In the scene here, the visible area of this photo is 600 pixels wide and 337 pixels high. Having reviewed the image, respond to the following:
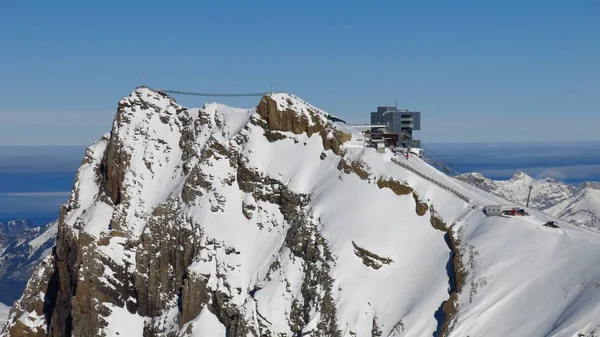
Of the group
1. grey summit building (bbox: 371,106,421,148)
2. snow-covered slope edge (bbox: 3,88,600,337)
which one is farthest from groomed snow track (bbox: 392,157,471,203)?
grey summit building (bbox: 371,106,421,148)

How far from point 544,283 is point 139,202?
73.4 meters

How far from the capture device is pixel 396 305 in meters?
121

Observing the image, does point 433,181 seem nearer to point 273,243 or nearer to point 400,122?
point 273,243

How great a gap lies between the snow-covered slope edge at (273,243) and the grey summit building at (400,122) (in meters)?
16.8

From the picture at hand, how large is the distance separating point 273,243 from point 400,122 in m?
43.1

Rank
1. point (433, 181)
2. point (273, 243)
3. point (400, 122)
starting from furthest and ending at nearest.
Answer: point (400, 122) → point (273, 243) → point (433, 181)

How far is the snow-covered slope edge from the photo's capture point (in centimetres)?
11425

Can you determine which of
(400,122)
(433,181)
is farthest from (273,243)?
(400,122)

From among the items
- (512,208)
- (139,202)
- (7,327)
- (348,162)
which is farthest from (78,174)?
(512,208)

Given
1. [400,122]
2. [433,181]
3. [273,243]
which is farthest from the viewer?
[400,122]

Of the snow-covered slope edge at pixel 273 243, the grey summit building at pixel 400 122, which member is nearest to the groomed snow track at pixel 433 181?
the snow-covered slope edge at pixel 273 243

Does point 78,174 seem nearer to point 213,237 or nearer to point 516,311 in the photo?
point 213,237

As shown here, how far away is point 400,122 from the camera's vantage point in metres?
168

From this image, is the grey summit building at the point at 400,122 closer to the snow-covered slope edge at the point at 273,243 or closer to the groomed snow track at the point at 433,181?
the snow-covered slope edge at the point at 273,243
